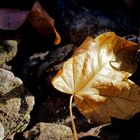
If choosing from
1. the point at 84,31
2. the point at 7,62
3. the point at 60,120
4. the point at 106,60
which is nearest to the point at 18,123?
the point at 60,120

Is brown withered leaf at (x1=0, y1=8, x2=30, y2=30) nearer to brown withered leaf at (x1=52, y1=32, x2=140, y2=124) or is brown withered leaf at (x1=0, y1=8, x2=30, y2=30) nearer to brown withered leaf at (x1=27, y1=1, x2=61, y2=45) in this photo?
brown withered leaf at (x1=27, y1=1, x2=61, y2=45)

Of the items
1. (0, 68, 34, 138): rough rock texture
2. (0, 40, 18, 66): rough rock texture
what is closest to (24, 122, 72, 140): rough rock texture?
(0, 68, 34, 138): rough rock texture

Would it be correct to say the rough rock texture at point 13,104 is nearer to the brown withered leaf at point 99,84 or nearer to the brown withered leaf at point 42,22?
the brown withered leaf at point 99,84

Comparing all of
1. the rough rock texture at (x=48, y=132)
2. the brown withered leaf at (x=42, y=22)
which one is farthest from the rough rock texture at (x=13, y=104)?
the brown withered leaf at (x=42, y=22)

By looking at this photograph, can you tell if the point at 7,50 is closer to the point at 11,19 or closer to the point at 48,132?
the point at 11,19

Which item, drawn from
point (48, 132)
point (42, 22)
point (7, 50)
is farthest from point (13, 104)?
point (42, 22)
